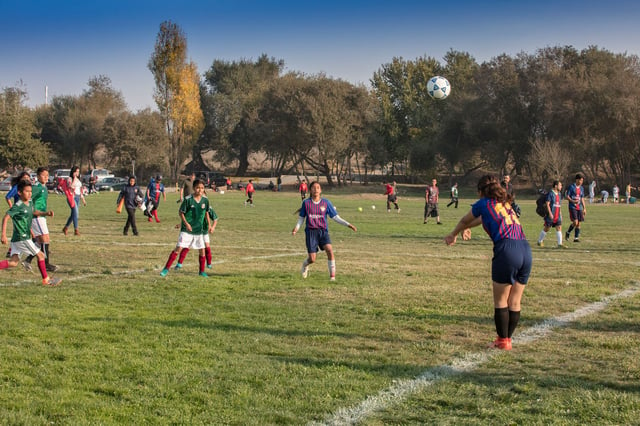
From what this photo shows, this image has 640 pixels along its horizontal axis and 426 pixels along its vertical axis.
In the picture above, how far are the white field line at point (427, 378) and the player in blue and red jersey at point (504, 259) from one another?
0.36 m

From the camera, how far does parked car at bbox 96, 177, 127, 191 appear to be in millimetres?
63388

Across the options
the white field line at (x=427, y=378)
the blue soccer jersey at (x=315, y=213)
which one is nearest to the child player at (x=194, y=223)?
the blue soccer jersey at (x=315, y=213)

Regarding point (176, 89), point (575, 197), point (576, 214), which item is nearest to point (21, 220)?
point (575, 197)

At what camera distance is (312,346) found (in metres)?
7.29

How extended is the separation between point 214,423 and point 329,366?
174cm

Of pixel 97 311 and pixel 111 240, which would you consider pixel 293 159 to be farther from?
pixel 97 311

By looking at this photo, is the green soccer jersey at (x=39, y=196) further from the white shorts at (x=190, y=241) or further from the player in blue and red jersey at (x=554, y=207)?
the player in blue and red jersey at (x=554, y=207)

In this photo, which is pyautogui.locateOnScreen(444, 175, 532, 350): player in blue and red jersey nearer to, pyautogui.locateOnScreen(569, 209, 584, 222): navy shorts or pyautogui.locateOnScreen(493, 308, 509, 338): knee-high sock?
pyautogui.locateOnScreen(493, 308, 509, 338): knee-high sock

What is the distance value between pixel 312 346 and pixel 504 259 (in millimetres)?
2277

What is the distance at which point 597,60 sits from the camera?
65.6 m

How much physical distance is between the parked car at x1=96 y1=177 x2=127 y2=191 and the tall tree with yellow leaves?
14.9 meters

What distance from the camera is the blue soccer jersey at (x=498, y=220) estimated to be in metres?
7.30

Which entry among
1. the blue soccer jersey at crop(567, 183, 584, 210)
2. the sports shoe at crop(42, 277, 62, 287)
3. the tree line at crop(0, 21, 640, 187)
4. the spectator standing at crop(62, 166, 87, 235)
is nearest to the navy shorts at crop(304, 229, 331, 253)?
the sports shoe at crop(42, 277, 62, 287)

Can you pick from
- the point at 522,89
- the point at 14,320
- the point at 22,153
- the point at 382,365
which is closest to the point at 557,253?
the point at 382,365
